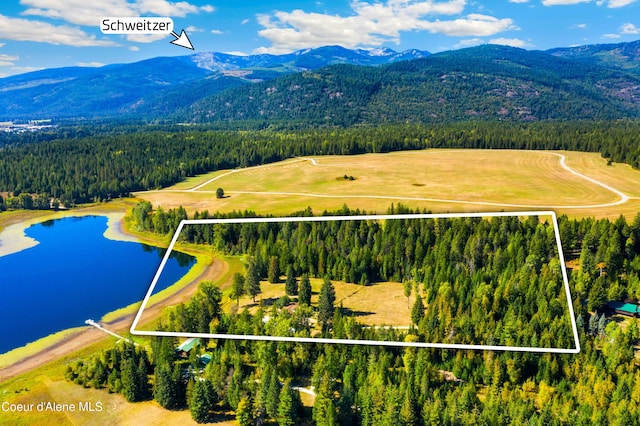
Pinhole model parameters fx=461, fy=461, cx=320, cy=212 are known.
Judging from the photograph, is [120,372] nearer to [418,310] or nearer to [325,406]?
[325,406]

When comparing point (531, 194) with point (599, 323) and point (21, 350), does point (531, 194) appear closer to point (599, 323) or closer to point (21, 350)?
point (599, 323)

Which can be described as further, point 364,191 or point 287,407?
point 364,191

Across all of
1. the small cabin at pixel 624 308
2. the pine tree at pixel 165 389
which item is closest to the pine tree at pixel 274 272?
the pine tree at pixel 165 389

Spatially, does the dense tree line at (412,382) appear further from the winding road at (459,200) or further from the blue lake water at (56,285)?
the winding road at (459,200)

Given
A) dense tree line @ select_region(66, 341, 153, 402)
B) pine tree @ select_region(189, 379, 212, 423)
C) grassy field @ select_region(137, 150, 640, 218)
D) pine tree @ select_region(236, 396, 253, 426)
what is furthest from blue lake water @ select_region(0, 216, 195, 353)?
grassy field @ select_region(137, 150, 640, 218)

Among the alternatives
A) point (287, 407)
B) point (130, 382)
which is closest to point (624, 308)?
point (287, 407)
